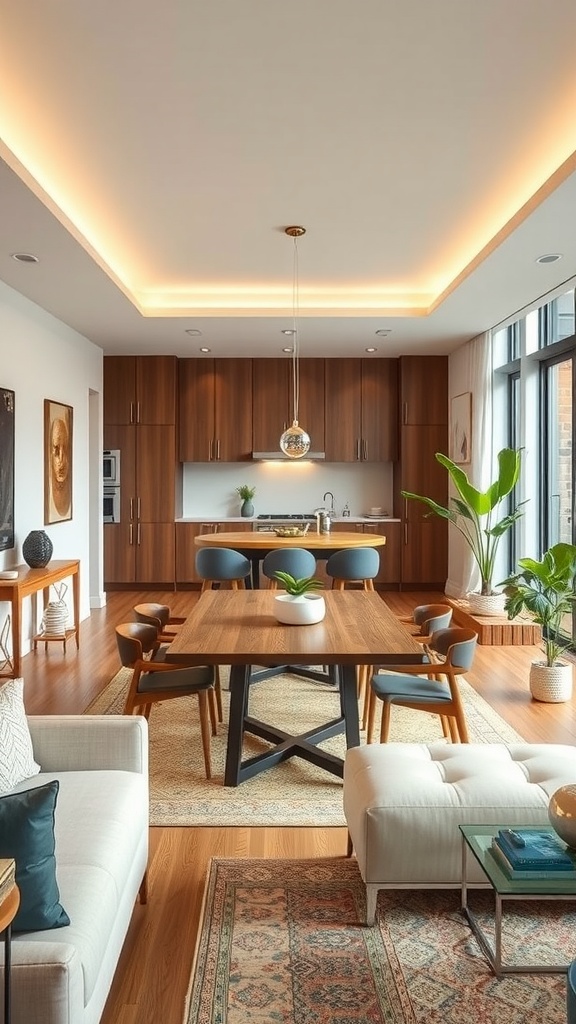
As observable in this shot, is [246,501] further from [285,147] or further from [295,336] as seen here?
[285,147]

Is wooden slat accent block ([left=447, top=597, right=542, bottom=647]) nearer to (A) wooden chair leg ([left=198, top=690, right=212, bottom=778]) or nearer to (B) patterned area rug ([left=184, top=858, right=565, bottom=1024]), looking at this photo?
(A) wooden chair leg ([left=198, top=690, right=212, bottom=778])

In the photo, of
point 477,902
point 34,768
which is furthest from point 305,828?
point 34,768

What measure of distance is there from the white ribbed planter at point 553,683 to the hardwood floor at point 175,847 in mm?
60

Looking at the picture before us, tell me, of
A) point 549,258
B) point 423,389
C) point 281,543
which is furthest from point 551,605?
point 423,389

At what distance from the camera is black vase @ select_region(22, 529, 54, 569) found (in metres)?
5.19

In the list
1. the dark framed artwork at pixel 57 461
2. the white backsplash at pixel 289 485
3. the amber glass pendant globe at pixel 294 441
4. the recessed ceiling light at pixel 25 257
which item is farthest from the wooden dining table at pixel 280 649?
the white backsplash at pixel 289 485

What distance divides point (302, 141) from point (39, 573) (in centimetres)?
323

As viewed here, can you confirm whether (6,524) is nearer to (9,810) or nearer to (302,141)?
(302,141)

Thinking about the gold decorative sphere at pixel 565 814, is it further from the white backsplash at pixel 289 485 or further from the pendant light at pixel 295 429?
the white backsplash at pixel 289 485

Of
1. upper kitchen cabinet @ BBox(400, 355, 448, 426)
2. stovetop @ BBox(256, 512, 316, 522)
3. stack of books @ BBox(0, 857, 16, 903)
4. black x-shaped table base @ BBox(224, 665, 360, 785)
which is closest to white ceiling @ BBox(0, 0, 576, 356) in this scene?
upper kitchen cabinet @ BBox(400, 355, 448, 426)

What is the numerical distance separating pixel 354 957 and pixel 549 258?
4.12m

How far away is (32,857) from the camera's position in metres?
1.42

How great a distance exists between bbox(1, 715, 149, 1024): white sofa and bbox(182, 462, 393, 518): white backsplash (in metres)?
6.72

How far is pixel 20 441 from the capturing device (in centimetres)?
532
